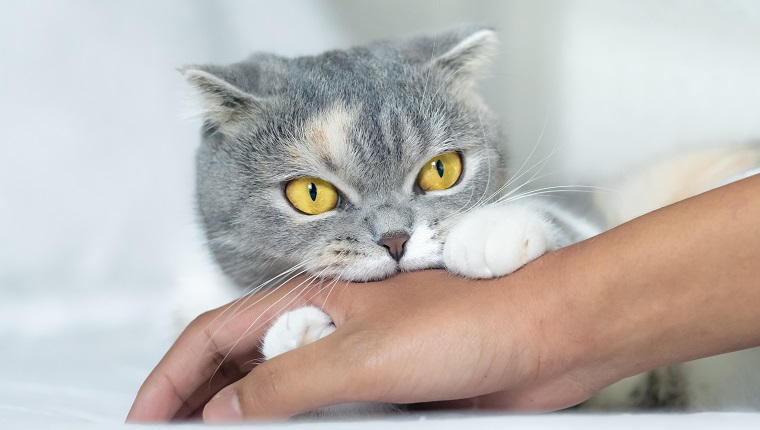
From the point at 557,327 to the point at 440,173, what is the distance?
380 mm

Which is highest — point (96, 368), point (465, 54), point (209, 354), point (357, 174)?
point (465, 54)

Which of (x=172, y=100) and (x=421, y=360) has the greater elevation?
(x=172, y=100)

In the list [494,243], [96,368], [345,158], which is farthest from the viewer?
[96,368]

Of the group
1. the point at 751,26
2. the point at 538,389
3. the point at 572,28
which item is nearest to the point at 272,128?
the point at 538,389

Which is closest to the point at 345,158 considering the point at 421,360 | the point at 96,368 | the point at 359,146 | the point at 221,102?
the point at 359,146

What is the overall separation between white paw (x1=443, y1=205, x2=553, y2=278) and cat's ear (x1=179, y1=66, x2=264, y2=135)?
447mm

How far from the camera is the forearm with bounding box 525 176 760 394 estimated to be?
0.79m

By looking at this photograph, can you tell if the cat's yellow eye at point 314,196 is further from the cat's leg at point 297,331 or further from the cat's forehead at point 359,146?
the cat's leg at point 297,331

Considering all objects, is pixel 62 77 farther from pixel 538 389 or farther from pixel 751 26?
pixel 751 26

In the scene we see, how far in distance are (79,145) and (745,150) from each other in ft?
5.02

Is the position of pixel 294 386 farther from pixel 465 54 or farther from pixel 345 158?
pixel 465 54

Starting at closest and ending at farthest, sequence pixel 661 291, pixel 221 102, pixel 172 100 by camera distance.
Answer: pixel 661 291 < pixel 221 102 < pixel 172 100

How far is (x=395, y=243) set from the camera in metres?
1.02

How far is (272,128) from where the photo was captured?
3.81 ft
